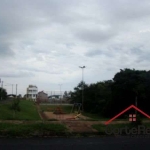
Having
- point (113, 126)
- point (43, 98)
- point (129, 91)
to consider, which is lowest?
point (113, 126)

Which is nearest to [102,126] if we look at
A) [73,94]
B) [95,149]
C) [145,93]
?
[95,149]

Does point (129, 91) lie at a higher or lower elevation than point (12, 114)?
higher

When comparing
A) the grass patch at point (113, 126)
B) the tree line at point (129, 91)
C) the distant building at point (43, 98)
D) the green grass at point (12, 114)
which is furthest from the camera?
the distant building at point (43, 98)

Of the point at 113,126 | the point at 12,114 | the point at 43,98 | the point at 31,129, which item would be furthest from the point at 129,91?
the point at 43,98

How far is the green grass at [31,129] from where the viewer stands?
1312 centimetres

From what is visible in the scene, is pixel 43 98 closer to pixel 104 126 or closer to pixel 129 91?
pixel 129 91

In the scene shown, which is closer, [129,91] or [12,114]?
[12,114]

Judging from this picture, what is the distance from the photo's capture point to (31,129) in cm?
1371

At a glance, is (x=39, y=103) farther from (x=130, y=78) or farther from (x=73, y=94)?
(x=130, y=78)

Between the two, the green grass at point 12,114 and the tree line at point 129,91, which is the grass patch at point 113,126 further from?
the tree line at point 129,91

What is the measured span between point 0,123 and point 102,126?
568cm

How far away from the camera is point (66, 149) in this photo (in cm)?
940

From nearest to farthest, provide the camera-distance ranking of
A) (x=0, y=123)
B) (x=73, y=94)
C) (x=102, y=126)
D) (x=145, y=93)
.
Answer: (x=0, y=123)
(x=102, y=126)
(x=145, y=93)
(x=73, y=94)

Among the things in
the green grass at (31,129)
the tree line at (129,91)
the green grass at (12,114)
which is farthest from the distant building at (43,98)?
the green grass at (31,129)
